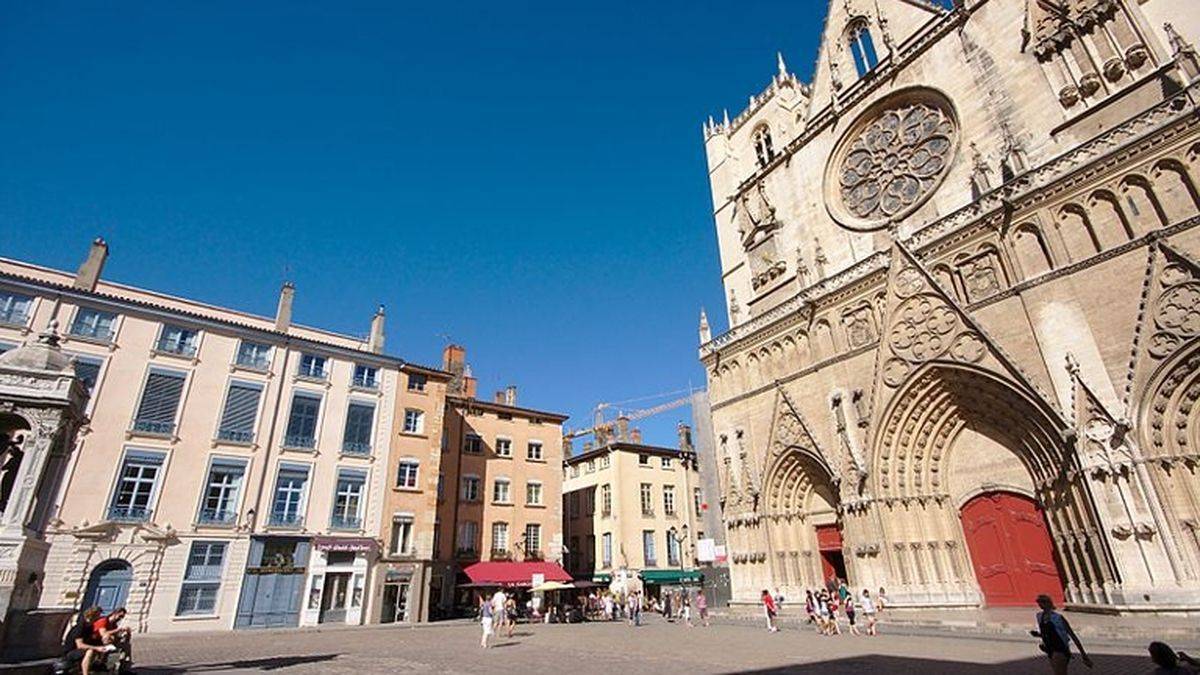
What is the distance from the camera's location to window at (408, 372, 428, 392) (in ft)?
90.1

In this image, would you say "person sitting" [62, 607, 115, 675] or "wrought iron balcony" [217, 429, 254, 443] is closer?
"person sitting" [62, 607, 115, 675]

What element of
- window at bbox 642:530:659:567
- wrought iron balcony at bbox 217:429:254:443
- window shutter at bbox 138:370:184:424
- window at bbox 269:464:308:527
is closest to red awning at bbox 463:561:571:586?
window at bbox 269:464:308:527

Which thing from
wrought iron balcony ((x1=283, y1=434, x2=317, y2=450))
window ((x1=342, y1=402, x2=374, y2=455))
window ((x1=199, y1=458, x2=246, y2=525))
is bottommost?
window ((x1=199, y1=458, x2=246, y2=525))

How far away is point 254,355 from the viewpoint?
23656 millimetres

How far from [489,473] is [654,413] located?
130 ft

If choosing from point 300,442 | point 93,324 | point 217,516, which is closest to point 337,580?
point 217,516

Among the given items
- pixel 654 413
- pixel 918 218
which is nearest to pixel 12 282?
pixel 918 218

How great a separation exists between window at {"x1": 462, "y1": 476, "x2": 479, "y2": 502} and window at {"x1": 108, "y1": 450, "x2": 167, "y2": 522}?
1291 centimetres

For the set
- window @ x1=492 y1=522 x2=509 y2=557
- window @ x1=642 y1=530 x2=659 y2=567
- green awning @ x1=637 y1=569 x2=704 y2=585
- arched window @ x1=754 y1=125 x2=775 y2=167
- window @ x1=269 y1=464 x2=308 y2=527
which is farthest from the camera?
window @ x1=642 y1=530 x2=659 y2=567

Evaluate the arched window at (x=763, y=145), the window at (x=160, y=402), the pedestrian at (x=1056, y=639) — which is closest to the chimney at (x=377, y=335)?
the window at (x=160, y=402)

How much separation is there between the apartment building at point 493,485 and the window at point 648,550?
736cm

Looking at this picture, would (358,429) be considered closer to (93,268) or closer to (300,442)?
(300,442)

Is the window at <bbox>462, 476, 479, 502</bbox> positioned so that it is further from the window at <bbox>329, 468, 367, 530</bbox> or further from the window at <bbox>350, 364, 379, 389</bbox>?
the window at <bbox>350, 364, 379, 389</bbox>

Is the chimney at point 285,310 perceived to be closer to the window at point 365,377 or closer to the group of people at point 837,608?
the window at point 365,377
